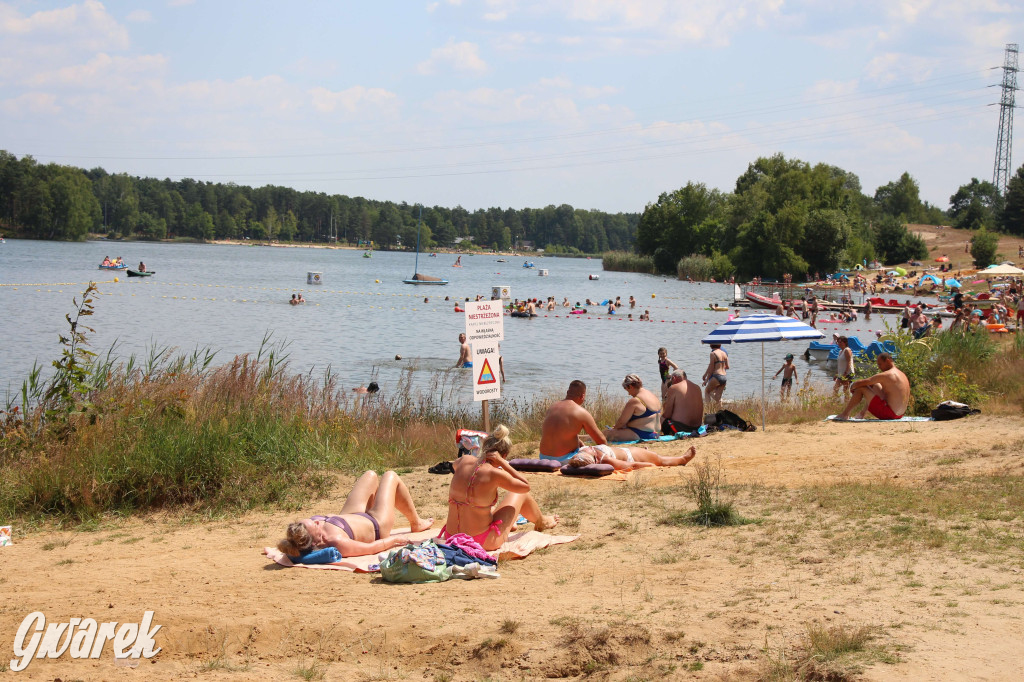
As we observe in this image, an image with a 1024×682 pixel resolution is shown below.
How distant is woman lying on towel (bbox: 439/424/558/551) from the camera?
7.52 metres

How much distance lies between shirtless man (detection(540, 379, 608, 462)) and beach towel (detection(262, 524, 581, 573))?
8.99 feet

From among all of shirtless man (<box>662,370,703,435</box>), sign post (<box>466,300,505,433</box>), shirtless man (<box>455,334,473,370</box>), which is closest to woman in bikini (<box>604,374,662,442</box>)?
shirtless man (<box>662,370,703,435</box>)

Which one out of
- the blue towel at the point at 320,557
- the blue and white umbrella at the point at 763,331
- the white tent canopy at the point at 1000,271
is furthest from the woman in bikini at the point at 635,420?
the white tent canopy at the point at 1000,271

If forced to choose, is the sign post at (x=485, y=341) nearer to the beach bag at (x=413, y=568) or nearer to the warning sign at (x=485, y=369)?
the warning sign at (x=485, y=369)

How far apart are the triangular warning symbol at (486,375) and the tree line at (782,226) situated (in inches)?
2772

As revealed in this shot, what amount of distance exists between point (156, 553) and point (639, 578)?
4055mm

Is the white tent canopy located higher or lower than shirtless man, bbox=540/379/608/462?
higher

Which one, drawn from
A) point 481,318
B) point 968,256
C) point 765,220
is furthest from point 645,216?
point 481,318

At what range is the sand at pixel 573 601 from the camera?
5.14 metres

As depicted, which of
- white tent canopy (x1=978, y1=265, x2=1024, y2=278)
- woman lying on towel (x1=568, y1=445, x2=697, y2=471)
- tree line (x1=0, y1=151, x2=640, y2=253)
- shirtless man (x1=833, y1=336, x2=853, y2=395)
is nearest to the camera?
woman lying on towel (x1=568, y1=445, x2=697, y2=471)

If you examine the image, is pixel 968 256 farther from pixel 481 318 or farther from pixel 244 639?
pixel 244 639

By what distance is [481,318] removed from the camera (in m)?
11.0

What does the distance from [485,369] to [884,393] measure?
20.3 feet

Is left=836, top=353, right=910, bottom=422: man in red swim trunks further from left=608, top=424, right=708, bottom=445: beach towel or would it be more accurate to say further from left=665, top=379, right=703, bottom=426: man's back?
left=665, top=379, right=703, bottom=426: man's back
